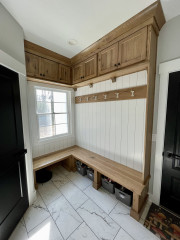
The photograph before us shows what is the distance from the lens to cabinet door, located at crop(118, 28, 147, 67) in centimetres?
131

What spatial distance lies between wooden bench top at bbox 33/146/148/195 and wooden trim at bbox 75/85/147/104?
1.27 metres

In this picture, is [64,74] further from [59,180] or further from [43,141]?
[59,180]

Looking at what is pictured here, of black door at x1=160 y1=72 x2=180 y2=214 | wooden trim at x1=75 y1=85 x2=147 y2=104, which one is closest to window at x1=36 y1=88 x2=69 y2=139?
wooden trim at x1=75 y1=85 x2=147 y2=104

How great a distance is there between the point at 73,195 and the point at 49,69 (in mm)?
2512

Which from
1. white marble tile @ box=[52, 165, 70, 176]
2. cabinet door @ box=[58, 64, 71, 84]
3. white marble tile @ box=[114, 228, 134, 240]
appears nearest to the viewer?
white marble tile @ box=[114, 228, 134, 240]

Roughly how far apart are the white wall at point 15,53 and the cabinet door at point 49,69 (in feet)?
1.61

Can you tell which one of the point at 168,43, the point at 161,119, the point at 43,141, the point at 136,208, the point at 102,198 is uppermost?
the point at 168,43

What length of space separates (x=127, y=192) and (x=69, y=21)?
8.97 ft

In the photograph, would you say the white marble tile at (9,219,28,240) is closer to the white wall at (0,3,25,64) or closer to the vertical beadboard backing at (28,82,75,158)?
the vertical beadboard backing at (28,82,75,158)

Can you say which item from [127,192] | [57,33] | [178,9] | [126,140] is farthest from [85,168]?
[178,9]

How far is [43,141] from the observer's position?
2.41m

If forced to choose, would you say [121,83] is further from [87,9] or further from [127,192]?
[127,192]

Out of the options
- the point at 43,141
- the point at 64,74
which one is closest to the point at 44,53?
the point at 64,74

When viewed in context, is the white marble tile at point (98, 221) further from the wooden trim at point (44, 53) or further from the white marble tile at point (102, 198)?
the wooden trim at point (44, 53)
